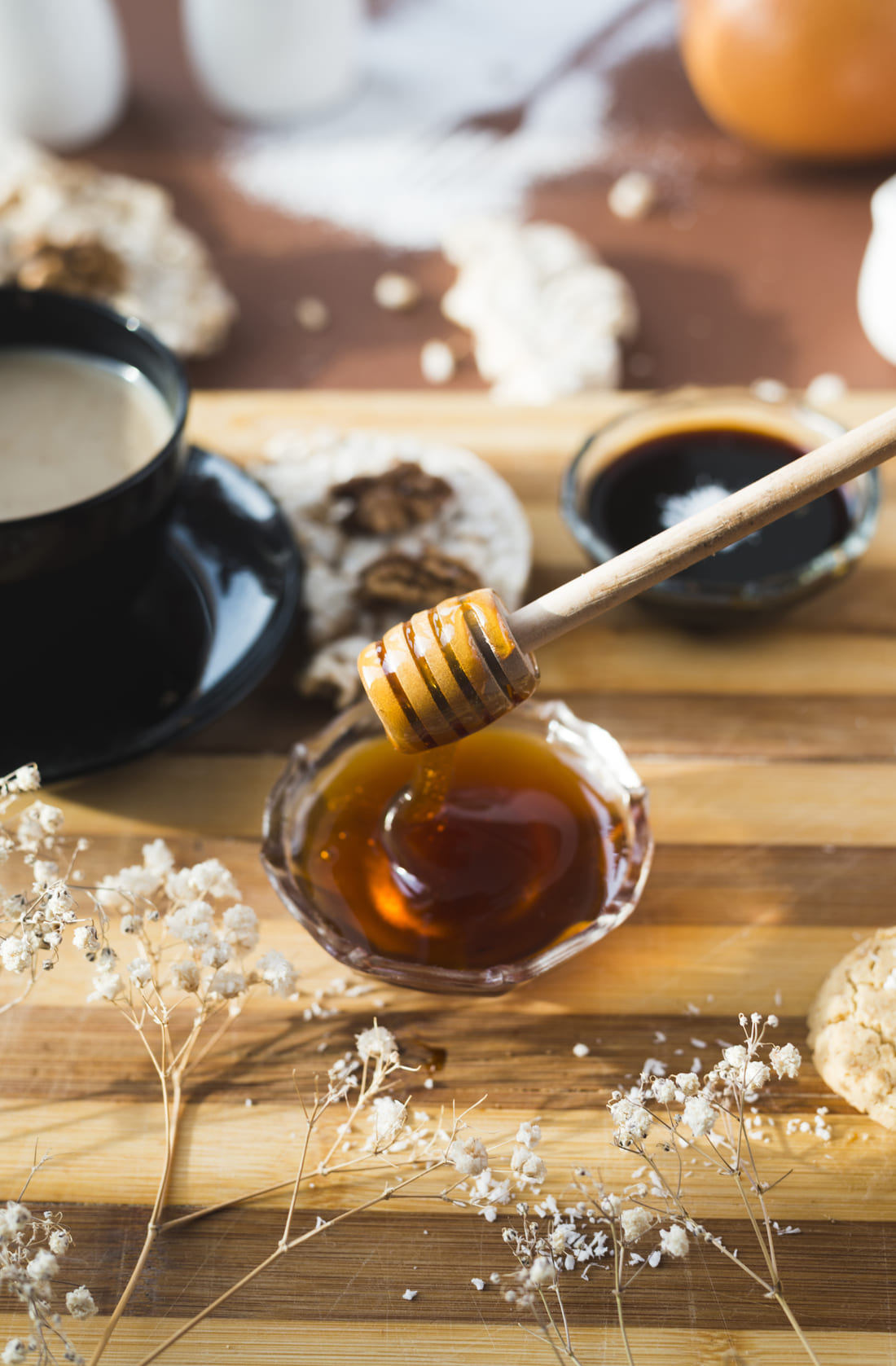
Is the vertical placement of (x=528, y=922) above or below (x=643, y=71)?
below

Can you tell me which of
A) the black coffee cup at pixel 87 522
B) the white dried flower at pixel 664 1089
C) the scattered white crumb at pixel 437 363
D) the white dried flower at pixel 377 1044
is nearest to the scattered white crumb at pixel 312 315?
the scattered white crumb at pixel 437 363

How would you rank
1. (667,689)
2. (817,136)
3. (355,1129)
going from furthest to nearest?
(817,136) → (667,689) → (355,1129)

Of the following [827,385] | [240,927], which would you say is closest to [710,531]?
[240,927]

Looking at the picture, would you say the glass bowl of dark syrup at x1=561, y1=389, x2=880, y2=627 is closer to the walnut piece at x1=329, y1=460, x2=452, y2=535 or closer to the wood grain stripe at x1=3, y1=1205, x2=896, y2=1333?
the walnut piece at x1=329, y1=460, x2=452, y2=535

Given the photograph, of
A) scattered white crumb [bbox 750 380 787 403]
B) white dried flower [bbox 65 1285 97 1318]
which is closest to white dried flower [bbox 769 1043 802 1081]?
white dried flower [bbox 65 1285 97 1318]

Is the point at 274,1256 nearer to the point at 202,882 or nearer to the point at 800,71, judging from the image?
the point at 202,882

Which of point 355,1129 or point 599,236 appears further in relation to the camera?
point 599,236

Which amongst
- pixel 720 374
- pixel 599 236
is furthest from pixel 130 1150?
pixel 599 236

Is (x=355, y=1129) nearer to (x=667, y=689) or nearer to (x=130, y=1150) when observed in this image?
(x=130, y=1150)

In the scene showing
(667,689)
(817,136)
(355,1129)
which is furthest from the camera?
(817,136)
